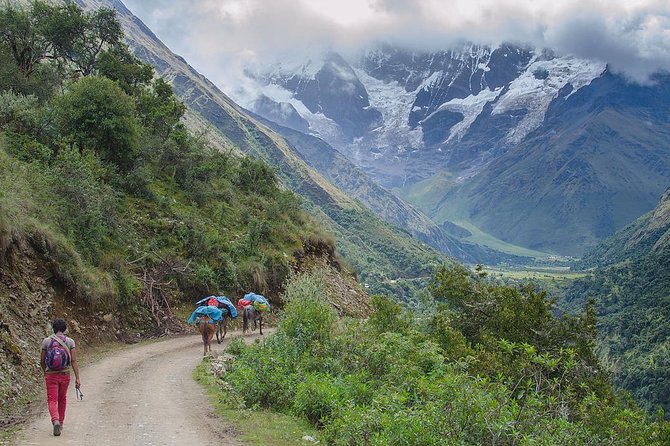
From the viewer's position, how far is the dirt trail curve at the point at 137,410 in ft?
36.1

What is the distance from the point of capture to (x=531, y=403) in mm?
9812

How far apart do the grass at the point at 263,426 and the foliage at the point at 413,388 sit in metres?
0.36

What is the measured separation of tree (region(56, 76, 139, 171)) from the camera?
29.8m

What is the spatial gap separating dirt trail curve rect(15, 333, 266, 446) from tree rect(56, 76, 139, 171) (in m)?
14.7

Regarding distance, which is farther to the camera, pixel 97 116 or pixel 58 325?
pixel 97 116

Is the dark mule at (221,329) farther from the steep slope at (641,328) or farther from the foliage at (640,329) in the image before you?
the steep slope at (641,328)

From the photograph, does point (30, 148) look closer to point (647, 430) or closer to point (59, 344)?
point (59, 344)

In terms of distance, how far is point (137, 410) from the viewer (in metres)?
13.3

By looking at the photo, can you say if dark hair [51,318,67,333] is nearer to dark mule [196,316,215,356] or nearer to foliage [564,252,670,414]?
dark mule [196,316,215,356]

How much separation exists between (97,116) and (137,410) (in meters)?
21.2

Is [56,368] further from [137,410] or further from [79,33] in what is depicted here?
[79,33]

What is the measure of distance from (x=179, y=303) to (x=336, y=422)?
19150mm

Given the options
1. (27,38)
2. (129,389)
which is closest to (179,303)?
(129,389)

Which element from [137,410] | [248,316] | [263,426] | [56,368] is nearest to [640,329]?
[248,316]
